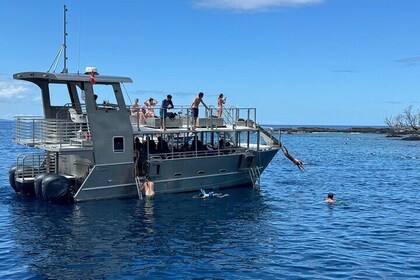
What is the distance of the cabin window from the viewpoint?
25188 mm

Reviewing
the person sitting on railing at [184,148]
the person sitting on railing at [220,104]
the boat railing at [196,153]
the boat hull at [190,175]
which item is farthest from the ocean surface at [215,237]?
the person sitting on railing at [220,104]

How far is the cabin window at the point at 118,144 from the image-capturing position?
992 inches

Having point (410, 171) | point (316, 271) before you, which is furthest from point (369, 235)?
point (410, 171)

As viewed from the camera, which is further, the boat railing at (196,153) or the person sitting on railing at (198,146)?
the person sitting on railing at (198,146)

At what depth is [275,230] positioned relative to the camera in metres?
20.6

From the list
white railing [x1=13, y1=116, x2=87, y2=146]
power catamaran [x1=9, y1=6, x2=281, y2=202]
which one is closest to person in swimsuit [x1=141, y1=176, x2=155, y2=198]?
power catamaran [x1=9, y1=6, x2=281, y2=202]

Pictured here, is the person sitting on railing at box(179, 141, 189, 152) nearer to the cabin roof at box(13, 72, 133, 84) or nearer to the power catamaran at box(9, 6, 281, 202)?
the power catamaran at box(9, 6, 281, 202)

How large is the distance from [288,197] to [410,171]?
2236 centimetres

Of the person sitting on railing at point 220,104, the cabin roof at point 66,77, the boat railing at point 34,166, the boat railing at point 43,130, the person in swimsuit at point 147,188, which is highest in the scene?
the cabin roof at point 66,77

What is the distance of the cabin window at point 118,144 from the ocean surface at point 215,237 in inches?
101

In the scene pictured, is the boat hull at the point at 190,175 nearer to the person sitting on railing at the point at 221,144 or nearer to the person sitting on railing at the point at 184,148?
the person sitting on railing at the point at 221,144

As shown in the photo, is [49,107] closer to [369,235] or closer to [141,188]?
[141,188]

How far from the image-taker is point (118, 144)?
2528 centimetres

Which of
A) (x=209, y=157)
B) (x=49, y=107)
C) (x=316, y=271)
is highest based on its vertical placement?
(x=49, y=107)
